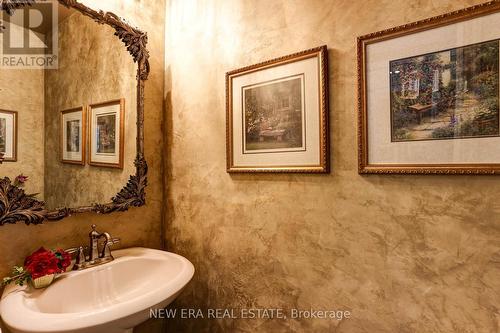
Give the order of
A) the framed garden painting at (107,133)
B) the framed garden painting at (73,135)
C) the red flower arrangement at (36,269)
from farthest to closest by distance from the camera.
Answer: the framed garden painting at (107,133), the framed garden painting at (73,135), the red flower arrangement at (36,269)

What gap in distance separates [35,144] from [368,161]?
127 centimetres

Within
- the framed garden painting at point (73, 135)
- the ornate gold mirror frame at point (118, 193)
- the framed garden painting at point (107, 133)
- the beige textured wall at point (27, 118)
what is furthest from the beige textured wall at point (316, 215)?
the beige textured wall at point (27, 118)

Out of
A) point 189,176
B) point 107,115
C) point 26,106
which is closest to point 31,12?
point 26,106

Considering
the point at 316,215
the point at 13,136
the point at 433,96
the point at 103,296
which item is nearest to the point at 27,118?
the point at 13,136

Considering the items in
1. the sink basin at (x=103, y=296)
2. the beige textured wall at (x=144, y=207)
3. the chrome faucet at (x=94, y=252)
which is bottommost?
the sink basin at (x=103, y=296)

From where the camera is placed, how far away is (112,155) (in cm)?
136

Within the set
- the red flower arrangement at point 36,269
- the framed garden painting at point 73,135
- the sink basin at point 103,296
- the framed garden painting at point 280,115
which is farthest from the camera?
the framed garden painting at point 73,135

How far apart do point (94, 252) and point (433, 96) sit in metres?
1.45

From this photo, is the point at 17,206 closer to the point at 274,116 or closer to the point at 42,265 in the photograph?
the point at 42,265

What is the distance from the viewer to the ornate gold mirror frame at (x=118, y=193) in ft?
3.37

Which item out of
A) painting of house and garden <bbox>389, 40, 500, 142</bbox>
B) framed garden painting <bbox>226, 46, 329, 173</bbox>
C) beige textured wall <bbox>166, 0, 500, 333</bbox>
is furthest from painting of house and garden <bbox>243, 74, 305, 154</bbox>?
painting of house and garden <bbox>389, 40, 500, 142</bbox>

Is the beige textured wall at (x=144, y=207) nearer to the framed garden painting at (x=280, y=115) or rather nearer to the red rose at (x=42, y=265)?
the red rose at (x=42, y=265)

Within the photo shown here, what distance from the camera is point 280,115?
119 cm

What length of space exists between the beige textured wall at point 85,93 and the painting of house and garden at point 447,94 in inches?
47.4
